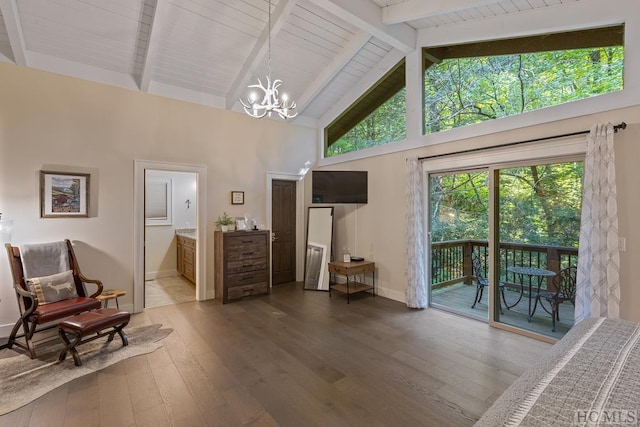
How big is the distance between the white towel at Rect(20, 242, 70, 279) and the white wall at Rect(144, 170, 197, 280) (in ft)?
9.10

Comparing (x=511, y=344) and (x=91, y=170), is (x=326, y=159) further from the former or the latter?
(x=511, y=344)

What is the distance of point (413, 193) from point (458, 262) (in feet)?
3.99

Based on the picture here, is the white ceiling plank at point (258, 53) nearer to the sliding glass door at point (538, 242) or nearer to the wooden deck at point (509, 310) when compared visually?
the sliding glass door at point (538, 242)

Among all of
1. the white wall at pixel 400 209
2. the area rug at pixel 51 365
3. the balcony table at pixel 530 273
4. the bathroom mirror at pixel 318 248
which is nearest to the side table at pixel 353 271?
the white wall at pixel 400 209

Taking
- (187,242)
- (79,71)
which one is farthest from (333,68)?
(187,242)

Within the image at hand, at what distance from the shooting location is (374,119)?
17.3 feet

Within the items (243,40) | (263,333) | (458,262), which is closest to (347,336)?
(263,333)

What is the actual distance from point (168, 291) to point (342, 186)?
3.78 metres

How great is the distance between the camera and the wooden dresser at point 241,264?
4.67 metres

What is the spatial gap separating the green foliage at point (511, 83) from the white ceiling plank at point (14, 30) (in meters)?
4.95

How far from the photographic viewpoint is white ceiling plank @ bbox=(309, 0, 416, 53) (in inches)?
130

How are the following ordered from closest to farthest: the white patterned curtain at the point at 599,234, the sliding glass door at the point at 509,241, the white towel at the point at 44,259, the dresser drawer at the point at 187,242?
the white patterned curtain at the point at 599,234, the sliding glass door at the point at 509,241, the white towel at the point at 44,259, the dresser drawer at the point at 187,242

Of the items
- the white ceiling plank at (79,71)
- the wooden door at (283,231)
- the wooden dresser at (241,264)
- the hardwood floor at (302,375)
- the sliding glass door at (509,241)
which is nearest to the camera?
the hardwood floor at (302,375)

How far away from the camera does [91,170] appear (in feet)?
12.8
